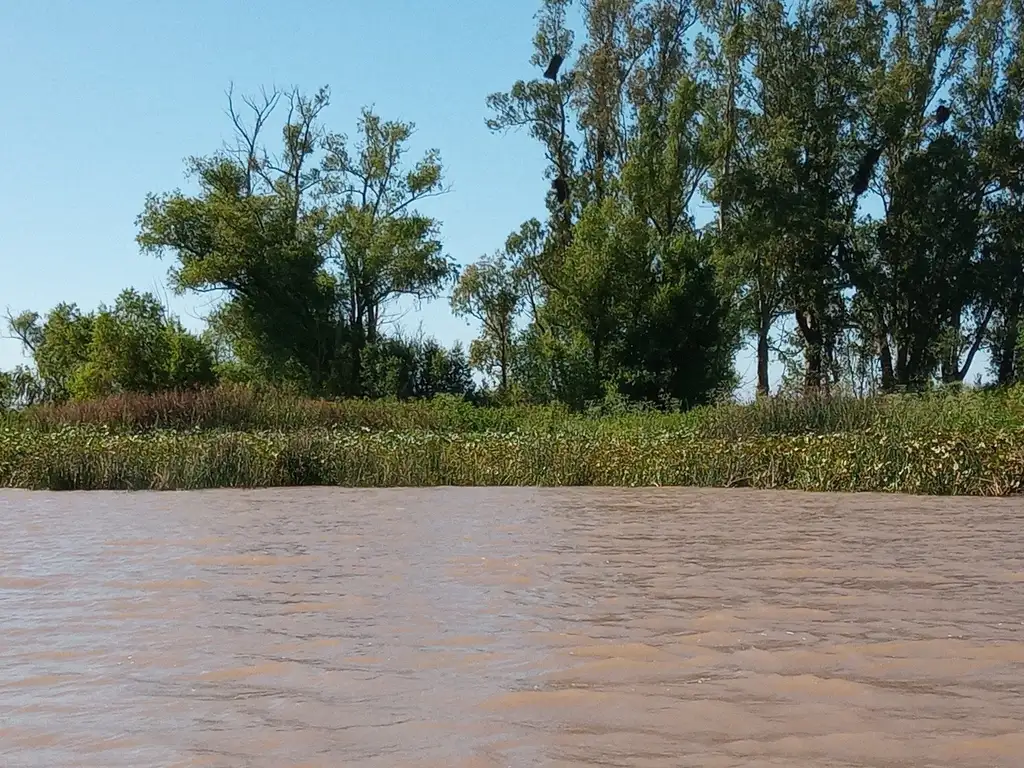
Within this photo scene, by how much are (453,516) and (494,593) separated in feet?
15.2

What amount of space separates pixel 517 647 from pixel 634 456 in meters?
10.4

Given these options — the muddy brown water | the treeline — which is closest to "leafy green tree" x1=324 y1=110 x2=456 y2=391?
the treeline

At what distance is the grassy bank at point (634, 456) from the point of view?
42.8 ft

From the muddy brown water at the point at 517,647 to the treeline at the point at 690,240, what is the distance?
22.5 m

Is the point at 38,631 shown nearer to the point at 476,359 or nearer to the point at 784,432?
the point at 784,432

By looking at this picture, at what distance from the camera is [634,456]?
15.0 meters

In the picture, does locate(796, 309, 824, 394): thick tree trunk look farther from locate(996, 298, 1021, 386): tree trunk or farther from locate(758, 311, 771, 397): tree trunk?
locate(996, 298, 1021, 386): tree trunk

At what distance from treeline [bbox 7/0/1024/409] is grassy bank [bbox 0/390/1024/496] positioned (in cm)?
1269

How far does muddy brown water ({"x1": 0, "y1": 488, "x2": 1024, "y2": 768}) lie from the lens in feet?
11.1

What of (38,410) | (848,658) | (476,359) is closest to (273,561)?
(848,658)

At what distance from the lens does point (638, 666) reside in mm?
4309

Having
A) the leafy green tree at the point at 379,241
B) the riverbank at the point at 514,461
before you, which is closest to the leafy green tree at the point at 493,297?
the leafy green tree at the point at 379,241

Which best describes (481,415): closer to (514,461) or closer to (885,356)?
(514,461)

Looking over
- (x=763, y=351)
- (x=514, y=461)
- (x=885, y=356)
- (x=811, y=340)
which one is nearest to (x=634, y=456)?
(x=514, y=461)
